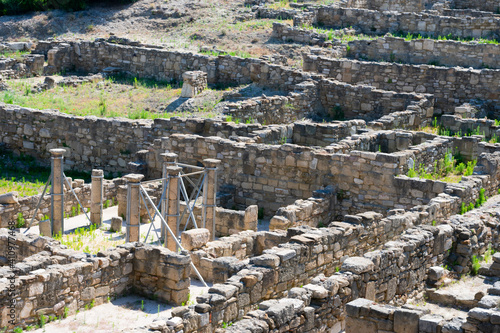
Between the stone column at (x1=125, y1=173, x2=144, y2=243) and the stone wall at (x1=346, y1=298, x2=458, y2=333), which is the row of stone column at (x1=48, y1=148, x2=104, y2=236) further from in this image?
the stone wall at (x1=346, y1=298, x2=458, y2=333)

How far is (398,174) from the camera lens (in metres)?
19.9

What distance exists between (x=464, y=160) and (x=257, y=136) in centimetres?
568

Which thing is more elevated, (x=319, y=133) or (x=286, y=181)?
(x=319, y=133)

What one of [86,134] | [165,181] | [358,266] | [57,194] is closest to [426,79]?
[86,134]

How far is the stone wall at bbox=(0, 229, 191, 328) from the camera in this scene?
544 inches

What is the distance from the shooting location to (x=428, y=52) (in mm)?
31531

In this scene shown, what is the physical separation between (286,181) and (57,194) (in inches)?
226

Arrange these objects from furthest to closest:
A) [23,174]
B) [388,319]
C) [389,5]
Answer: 1. [389,5]
2. [23,174]
3. [388,319]

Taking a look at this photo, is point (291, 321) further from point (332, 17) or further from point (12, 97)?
point (332, 17)

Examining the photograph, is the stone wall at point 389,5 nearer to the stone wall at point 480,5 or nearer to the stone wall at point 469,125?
the stone wall at point 480,5

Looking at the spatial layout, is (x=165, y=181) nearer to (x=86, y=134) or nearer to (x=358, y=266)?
(x=358, y=266)

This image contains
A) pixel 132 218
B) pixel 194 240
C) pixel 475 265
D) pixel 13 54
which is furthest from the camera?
pixel 13 54

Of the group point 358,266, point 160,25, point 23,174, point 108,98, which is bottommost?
point 23,174

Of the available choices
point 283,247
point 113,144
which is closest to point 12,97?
point 113,144
